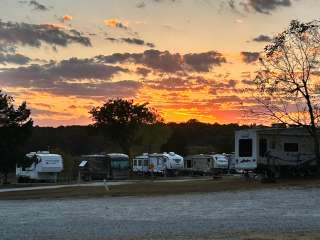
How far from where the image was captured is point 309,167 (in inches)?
1564

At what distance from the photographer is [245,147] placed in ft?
129

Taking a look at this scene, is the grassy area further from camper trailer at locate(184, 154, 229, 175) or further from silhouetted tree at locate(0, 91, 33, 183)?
camper trailer at locate(184, 154, 229, 175)

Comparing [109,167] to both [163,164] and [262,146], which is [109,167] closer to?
[163,164]

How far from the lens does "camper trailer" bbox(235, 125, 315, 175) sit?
38.5 meters

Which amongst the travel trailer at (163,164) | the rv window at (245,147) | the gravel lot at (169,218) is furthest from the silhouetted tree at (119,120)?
the gravel lot at (169,218)

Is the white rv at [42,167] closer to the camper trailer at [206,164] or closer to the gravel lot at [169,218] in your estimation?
the camper trailer at [206,164]

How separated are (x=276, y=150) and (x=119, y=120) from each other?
50062 millimetres

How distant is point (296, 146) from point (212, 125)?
357ft

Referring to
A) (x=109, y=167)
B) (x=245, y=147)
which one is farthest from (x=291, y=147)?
(x=109, y=167)

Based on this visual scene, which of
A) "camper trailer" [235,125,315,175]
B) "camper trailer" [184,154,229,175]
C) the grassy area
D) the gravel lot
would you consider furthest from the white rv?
the gravel lot

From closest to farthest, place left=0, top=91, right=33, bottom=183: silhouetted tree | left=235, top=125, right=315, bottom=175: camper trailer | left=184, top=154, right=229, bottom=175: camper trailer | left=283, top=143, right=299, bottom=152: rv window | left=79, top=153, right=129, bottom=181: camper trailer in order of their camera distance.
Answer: left=235, top=125, right=315, bottom=175: camper trailer < left=283, top=143, right=299, bottom=152: rv window < left=0, top=91, right=33, bottom=183: silhouetted tree < left=79, top=153, right=129, bottom=181: camper trailer < left=184, top=154, right=229, bottom=175: camper trailer

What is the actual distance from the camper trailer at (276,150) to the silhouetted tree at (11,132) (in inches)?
882

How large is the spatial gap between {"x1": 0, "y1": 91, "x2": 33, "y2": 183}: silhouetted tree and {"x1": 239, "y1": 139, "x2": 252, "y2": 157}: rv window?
22491 mm

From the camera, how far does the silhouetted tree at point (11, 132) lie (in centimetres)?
5312
